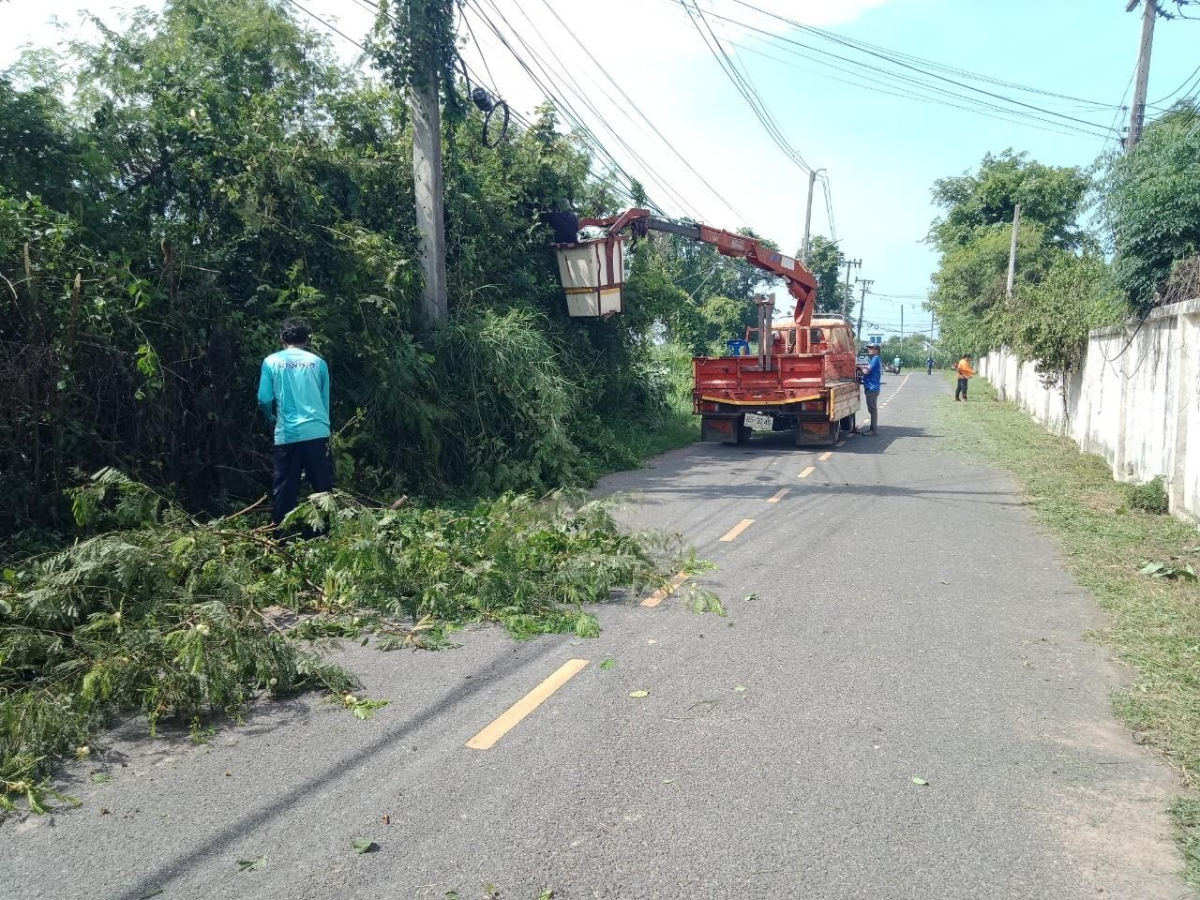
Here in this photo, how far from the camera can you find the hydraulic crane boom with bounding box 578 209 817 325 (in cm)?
1571

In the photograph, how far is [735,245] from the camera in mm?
17672

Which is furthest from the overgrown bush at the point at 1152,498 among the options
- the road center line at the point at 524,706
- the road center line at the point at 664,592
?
the road center line at the point at 524,706

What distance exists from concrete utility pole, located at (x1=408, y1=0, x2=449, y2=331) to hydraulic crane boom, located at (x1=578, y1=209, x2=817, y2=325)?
3875 millimetres

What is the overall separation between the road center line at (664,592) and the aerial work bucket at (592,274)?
8510 millimetres

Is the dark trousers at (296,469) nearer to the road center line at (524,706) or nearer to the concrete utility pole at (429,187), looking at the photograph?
the road center line at (524,706)

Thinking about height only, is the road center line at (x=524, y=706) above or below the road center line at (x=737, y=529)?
above

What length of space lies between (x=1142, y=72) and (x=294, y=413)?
19.4m

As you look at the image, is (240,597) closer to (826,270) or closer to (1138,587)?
(1138,587)

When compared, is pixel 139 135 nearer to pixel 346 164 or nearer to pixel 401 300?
pixel 346 164

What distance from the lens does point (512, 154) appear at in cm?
1564

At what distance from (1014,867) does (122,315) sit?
7.79m

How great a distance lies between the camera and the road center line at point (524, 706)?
462 centimetres

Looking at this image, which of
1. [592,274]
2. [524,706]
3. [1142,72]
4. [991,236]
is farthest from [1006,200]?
[524,706]

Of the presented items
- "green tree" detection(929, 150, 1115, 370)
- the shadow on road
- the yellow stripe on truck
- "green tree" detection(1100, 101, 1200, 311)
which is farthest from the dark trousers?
"green tree" detection(929, 150, 1115, 370)
